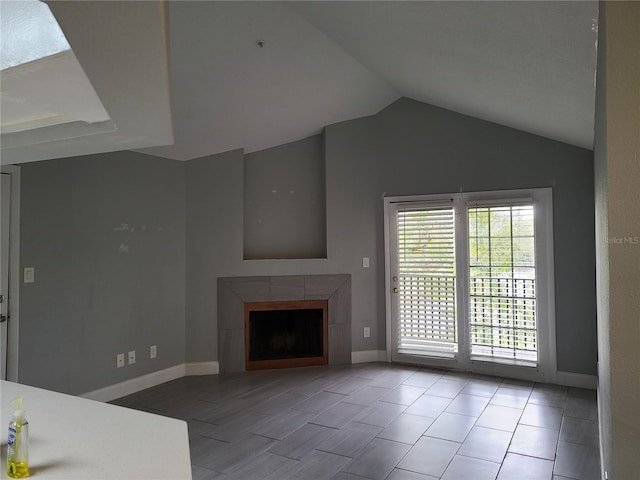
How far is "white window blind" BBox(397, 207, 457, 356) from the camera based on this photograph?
497cm

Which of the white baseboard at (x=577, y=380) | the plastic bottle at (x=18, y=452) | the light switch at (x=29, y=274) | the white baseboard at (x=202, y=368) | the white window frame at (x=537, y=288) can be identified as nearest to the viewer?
the plastic bottle at (x=18, y=452)

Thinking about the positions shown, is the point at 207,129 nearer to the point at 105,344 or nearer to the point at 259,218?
the point at 259,218

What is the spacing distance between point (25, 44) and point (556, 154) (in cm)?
468

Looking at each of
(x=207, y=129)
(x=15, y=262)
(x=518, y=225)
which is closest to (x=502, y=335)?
(x=518, y=225)

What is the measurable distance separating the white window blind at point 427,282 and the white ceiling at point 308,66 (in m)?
1.28

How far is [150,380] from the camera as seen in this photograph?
14.7ft

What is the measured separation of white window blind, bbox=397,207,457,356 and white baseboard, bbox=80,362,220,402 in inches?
88.4

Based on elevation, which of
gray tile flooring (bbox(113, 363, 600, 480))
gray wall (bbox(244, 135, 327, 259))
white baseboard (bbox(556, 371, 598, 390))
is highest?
gray wall (bbox(244, 135, 327, 259))

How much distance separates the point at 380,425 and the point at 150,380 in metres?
2.40

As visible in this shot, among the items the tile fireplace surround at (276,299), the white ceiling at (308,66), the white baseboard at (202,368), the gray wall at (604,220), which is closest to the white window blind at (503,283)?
the white ceiling at (308,66)

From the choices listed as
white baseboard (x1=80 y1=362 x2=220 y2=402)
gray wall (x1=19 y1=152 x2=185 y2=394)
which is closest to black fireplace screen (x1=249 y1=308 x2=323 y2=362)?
white baseboard (x1=80 y1=362 x2=220 y2=402)

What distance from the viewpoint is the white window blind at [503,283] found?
15.0ft

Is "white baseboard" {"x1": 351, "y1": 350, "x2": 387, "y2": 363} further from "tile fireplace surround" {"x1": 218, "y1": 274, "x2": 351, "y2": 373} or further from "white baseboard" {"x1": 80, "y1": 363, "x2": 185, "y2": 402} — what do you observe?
"white baseboard" {"x1": 80, "y1": 363, "x2": 185, "y2": 402}

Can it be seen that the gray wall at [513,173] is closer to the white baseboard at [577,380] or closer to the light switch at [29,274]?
the white baseboard at [577,380]
